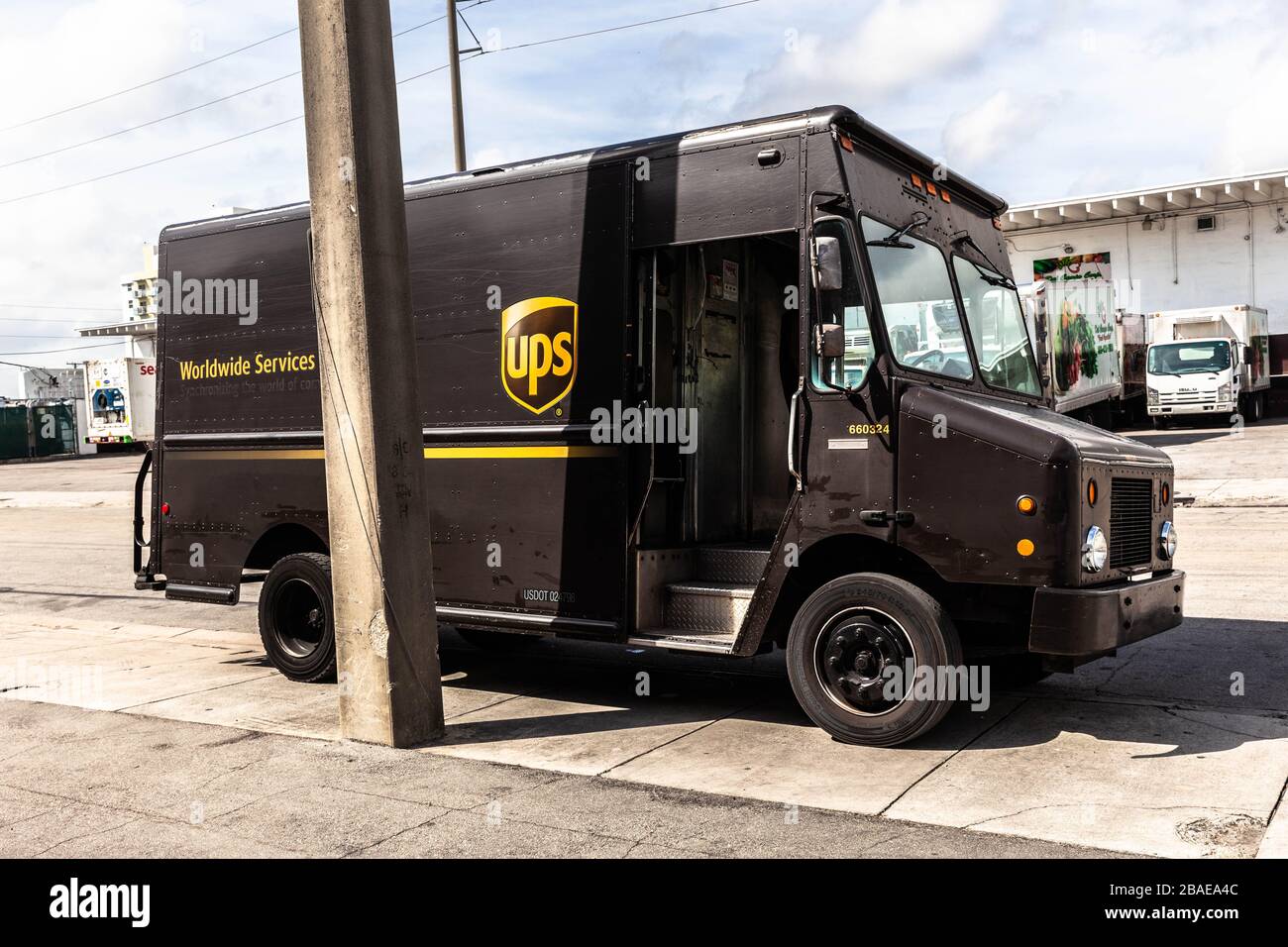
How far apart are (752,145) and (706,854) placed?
409 centimetres

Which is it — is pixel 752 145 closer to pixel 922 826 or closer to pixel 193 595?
pixel 922 826

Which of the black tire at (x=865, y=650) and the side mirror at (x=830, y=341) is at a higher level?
the side mirror at (x=830, y=341)

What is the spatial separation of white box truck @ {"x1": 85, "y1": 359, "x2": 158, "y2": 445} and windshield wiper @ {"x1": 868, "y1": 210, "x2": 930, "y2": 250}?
40190 millimetres

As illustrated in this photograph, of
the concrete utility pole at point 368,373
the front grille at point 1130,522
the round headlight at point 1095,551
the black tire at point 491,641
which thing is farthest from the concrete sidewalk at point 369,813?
the black tire at point 491,641

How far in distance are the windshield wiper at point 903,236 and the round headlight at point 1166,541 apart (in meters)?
2.29

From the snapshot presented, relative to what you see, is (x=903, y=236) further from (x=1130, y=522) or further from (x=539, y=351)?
(x=539, y=351)

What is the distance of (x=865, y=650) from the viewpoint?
6.62 metres

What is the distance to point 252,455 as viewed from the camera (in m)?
9.19

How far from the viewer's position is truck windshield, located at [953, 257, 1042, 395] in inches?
299

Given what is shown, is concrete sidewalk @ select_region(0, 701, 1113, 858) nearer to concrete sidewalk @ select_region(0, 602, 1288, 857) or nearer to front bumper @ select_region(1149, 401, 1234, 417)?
concrete sidewalk @ select_region(0, 602, 1288, 857)

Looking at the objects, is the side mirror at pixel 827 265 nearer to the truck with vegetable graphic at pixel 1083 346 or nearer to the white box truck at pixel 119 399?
the truck with vegetable graphic at pixel 1083 346

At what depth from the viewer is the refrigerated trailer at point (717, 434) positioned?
644 centimetres

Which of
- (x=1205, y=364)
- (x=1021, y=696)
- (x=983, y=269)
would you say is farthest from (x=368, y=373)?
(x=1205, y=364)
